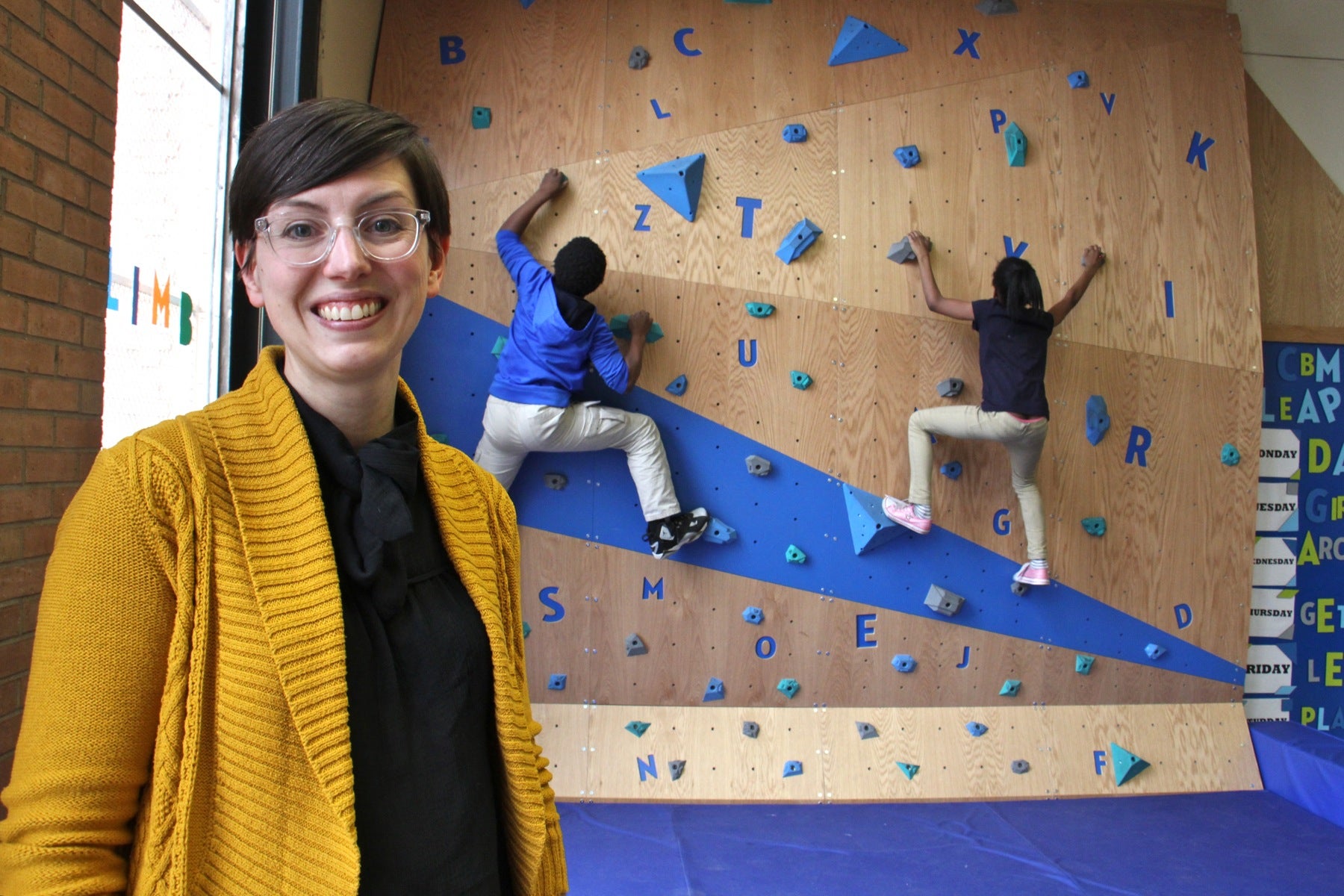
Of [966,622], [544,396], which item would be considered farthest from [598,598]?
[966,622]

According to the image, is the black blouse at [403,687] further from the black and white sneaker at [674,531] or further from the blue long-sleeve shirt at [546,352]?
the black and white sneaker at [674,531]

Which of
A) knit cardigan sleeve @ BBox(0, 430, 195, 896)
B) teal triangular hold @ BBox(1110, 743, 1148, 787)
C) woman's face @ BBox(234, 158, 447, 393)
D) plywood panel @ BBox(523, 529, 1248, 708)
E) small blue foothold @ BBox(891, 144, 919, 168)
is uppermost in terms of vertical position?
small blue foothold @ BBox(891, 144, 919, 168)

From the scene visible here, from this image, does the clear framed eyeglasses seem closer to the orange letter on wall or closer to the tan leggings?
the orange letter on wall

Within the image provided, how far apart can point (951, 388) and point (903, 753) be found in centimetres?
153

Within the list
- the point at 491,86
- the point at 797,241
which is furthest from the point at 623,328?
the point at 491,86

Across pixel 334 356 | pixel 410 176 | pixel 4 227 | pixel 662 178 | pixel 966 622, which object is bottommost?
pixel 966 622

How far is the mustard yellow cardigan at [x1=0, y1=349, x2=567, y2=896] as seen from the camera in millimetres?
654

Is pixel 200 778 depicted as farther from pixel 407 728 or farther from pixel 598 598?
pixel 598 598

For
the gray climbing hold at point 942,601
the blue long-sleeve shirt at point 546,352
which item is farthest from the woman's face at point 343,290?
the gray climbing hold at point 942,601

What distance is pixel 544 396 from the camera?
3.25 metres

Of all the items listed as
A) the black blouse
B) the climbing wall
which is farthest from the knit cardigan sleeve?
the climbing wall

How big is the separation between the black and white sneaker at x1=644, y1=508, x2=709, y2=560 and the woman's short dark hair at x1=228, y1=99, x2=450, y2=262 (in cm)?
266

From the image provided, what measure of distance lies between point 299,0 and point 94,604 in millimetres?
2960

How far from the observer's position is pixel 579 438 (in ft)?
11.0
